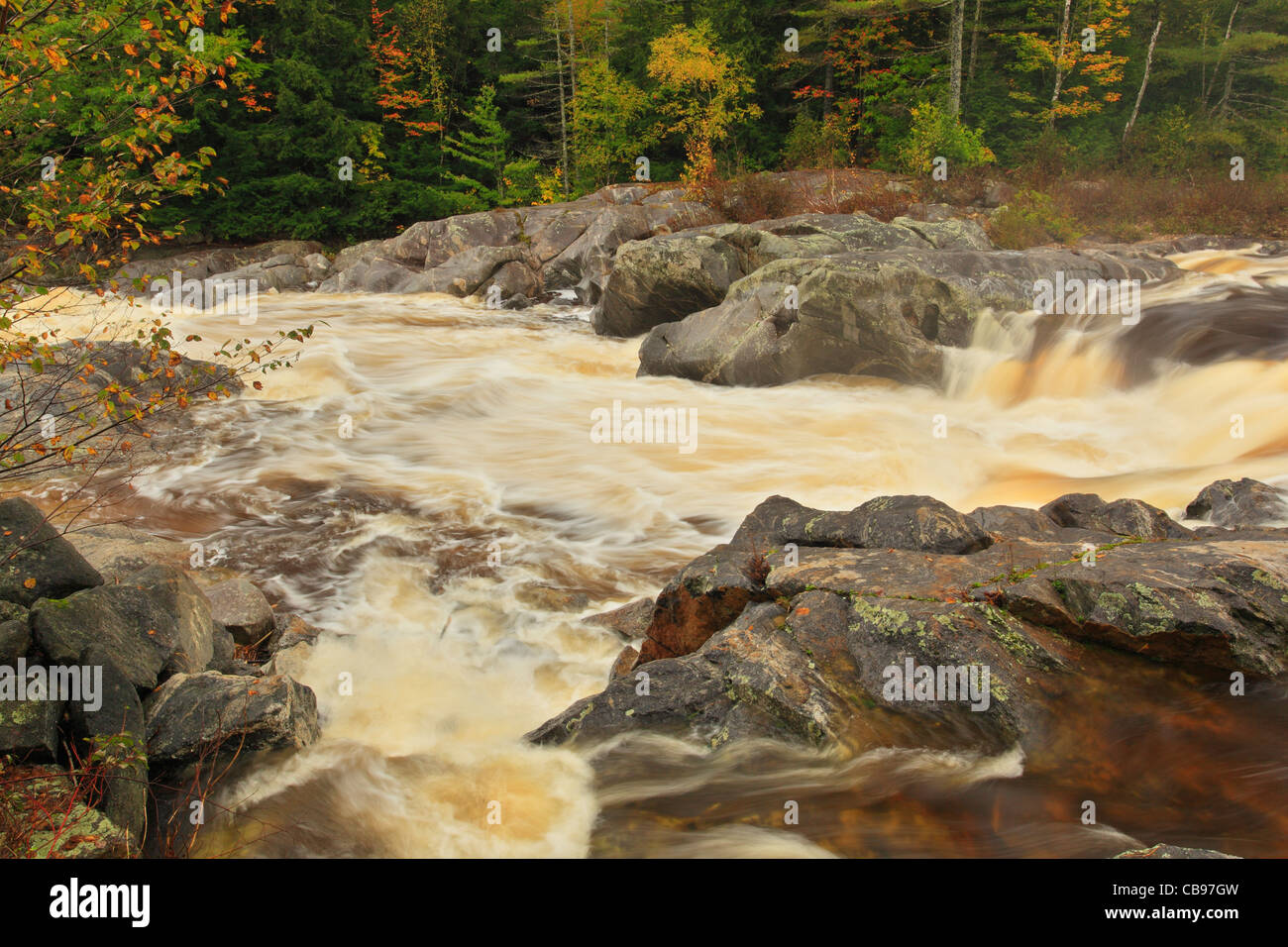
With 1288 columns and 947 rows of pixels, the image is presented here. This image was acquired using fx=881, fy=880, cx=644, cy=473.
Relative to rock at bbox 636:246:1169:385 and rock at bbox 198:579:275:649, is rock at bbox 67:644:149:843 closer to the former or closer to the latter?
rock at bbox 198:579:275:649

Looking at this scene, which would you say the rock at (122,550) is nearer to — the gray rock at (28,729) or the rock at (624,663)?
the gray rock at (28,729)

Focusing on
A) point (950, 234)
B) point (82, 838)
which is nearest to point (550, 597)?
point (82, 838)

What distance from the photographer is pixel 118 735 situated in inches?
170

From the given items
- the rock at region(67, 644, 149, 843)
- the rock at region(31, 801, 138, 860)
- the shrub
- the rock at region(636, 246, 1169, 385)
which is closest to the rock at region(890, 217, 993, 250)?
the rock at region(636, 246, 1169, 385)

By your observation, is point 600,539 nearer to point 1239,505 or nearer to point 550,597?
point 550,597

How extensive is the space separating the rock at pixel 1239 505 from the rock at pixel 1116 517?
966 millimetres

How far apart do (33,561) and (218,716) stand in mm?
1492

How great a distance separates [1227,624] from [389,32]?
3692 cm

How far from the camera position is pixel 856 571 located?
18.2 ft

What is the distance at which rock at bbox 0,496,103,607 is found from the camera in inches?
196

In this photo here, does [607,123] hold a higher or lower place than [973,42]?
lower

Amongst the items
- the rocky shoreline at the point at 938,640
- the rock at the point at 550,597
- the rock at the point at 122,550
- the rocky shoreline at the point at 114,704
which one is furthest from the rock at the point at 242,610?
the rocky shoreline at the point at 938,640

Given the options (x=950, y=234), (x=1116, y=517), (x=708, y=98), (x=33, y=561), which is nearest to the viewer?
(x=33, y=561)
